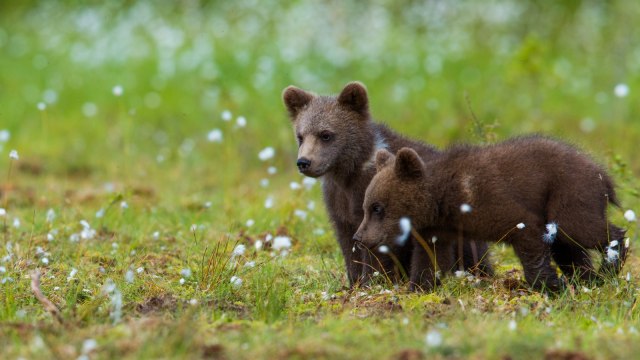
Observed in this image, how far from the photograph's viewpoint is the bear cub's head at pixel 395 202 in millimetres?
6656

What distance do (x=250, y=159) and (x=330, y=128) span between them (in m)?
5.67

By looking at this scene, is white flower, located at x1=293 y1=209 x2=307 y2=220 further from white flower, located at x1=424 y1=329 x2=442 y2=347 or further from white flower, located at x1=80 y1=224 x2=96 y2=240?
white flower, located at x1=424 y1=329 x2=442 y2=347

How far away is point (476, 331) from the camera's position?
507cm

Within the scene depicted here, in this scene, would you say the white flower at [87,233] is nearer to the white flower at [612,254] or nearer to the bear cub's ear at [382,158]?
the bear cub's ear at [382,158]

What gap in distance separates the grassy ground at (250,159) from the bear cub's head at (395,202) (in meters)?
0.42

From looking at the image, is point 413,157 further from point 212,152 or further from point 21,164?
point 21,164

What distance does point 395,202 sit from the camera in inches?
264

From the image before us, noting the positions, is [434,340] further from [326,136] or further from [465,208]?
[326,136]

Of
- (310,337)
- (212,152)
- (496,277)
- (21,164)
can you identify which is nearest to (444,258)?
(496,277)

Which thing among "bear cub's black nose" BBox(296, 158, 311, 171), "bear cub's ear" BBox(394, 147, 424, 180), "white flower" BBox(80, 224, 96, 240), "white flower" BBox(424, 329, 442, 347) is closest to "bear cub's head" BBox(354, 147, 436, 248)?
"bear cub's ear" BBox(394, 147, 424, 180)

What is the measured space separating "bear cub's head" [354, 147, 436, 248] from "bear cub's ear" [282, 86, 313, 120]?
5.22 feet

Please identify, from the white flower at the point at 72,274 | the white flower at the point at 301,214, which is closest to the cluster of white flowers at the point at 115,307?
the white flower at the point at 72,274

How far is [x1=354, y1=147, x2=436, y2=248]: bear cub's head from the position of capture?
6.66 metres

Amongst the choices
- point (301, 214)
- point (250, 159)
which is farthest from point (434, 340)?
point (250, 159)
